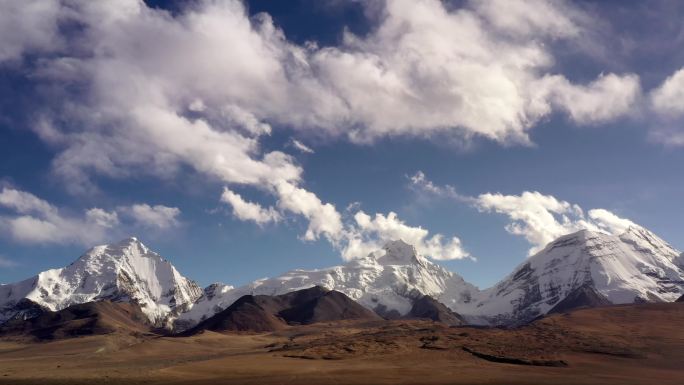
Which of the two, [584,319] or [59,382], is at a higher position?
[584,319]

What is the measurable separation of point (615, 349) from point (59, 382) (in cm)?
9644

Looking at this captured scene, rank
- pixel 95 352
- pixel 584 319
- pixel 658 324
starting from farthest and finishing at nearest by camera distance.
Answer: pixel 95 352 → pixel 584 319 → pixel 658 324

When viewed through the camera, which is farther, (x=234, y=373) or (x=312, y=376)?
(x=234, y=373)

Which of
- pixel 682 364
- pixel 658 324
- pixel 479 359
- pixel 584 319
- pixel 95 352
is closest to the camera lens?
pixel 682 364

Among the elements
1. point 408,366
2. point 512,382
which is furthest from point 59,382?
point 512,382

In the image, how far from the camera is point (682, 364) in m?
102

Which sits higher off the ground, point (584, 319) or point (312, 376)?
point (584, 319)

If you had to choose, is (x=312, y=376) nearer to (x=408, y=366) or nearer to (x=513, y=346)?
(x=408, y=366)

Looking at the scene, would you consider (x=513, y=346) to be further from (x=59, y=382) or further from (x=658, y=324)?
(x=59, y=382)

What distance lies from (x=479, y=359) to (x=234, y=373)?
45.4 metres

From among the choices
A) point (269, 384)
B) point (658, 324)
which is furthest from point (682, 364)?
point (269, 384)

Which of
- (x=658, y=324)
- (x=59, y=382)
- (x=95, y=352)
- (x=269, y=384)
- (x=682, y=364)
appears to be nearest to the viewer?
(x=269, y=384)

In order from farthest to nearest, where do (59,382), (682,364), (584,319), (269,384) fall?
(584,319), (682,364), (59,382), (269,384)

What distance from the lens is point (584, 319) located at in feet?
517
